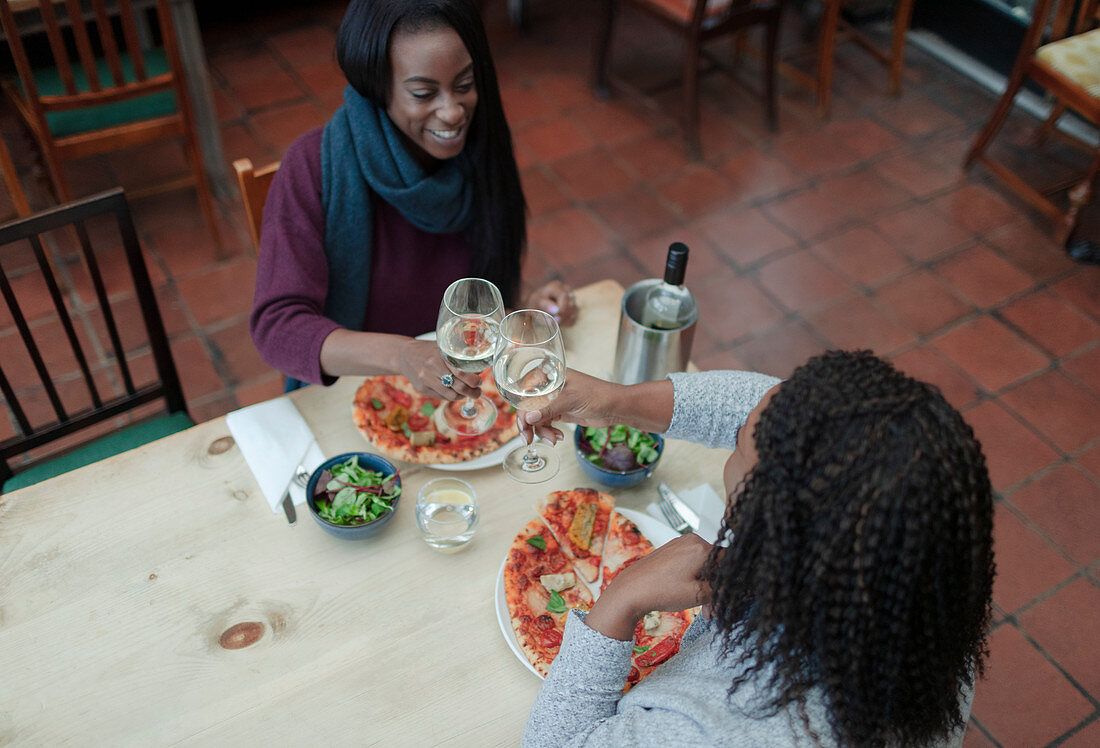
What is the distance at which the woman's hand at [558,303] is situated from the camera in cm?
155

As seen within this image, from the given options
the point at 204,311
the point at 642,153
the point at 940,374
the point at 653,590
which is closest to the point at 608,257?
the point at 642,153

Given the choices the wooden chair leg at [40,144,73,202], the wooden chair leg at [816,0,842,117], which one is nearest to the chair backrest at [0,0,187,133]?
the wooden chair leg at [40,144,73,202]

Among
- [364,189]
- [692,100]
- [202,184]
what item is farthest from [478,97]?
[692,100]

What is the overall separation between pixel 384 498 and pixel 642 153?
2514 mm

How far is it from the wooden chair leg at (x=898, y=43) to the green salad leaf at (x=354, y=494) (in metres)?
3.28

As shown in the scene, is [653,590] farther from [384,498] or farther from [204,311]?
[204,311]

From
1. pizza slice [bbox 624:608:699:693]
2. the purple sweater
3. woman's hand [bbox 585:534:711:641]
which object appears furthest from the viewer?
the purple sweater

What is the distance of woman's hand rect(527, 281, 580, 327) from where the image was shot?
5.10ft

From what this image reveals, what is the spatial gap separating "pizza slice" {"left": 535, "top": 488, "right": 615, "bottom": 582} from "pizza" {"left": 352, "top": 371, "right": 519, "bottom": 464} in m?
0.14

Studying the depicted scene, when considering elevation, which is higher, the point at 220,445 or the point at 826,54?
the point at 220,445

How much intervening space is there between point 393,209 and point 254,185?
26 cm

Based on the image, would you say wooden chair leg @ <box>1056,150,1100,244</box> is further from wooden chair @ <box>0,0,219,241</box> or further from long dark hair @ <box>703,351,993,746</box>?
wooden chair @ <box>0,0,219,241</box>

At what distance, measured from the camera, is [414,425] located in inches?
54.7

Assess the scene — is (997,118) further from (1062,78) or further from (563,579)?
(563,579)
